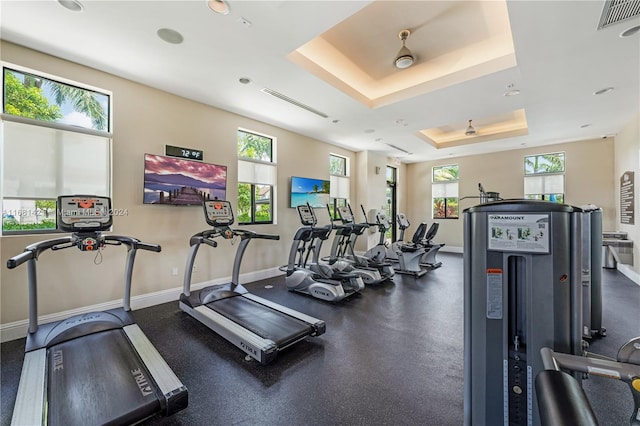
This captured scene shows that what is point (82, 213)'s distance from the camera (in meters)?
2.67

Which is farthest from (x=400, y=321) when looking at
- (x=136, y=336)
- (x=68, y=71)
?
(x=68, y=71)

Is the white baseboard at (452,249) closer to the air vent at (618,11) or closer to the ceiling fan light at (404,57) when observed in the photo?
the ceiling fan light at (404,57)

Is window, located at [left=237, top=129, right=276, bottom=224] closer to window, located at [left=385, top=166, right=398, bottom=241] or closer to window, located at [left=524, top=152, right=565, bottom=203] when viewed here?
window, located at [left=385, top=166, right=398, bottom=241]

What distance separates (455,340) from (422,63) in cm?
395

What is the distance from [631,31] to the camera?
2.83m

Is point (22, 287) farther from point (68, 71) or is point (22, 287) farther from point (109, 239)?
point (68, 71)

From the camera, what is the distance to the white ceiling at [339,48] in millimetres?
2611

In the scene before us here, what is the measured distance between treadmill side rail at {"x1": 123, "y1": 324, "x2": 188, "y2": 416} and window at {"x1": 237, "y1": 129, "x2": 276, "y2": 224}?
2.95 meters

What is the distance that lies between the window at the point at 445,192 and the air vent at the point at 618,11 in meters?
7.00

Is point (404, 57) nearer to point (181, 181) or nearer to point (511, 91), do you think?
point (511, 91)

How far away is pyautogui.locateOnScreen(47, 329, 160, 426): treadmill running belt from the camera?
66.9 inches

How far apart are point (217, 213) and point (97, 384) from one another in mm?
2167

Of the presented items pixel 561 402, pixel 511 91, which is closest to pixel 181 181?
pixel 561 402

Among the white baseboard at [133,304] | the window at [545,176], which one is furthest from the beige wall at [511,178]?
the white baseboard at [133,304]
